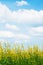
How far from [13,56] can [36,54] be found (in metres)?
1.12

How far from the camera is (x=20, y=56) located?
9203 millimetres

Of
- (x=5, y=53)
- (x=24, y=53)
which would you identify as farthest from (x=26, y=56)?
(x=5, y=53)

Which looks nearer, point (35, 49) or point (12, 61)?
point (12, 61)

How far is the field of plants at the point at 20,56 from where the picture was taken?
29.0 feet

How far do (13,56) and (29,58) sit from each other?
71 cm

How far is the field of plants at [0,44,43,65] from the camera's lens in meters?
8.84

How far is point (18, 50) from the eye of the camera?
30.4 feet

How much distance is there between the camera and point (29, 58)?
357 inches

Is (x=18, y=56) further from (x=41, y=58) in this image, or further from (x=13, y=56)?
(x=41, y=58)

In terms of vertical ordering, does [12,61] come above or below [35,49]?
below

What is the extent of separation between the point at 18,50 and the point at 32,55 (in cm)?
67

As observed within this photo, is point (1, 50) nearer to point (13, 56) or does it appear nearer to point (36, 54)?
point (13, 56)

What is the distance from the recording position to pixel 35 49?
31.1 feet

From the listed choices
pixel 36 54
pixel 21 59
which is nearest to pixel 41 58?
pixel 36 54
